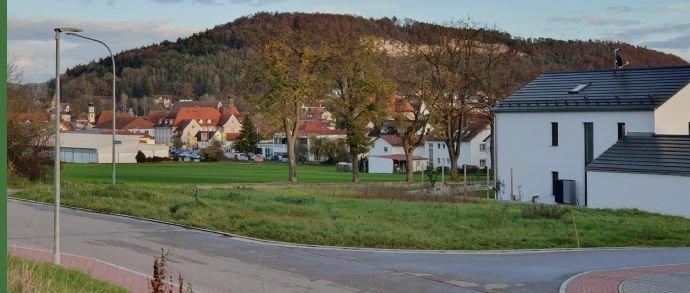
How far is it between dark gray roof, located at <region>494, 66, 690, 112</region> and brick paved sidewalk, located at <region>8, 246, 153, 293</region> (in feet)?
97.6

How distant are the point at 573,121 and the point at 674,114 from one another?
4.94m

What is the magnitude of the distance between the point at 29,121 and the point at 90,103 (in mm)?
120380

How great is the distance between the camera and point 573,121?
1622 inches

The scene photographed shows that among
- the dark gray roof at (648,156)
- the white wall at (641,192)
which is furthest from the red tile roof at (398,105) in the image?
the white wall at (641,192)

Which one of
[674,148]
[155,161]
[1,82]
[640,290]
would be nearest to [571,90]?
[674,148]

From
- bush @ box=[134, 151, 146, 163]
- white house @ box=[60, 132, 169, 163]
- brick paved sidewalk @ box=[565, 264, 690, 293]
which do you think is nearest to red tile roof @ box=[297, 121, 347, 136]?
white house @ box=[60, 132, 169, 163]

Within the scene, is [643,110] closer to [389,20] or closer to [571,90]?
[571,90]

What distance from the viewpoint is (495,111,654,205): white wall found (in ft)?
130

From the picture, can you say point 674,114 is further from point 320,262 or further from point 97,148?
point 97,148

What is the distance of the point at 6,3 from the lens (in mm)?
4180

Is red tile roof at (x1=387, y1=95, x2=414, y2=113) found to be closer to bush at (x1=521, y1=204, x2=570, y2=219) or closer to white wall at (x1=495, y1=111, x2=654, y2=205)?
white wall at (x1=495, y1=111, x2=654, y2=205)

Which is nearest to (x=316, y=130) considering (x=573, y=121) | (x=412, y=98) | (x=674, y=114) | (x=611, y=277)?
(x=412, y=98)

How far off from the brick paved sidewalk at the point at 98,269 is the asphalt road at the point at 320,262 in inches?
20.4

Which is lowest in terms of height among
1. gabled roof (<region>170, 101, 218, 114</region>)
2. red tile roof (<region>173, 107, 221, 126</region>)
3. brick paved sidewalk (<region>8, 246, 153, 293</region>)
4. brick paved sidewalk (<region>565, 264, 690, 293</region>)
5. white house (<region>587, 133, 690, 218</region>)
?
brick paved sidewalk (<region>565, 264, 690, 293</region>)
